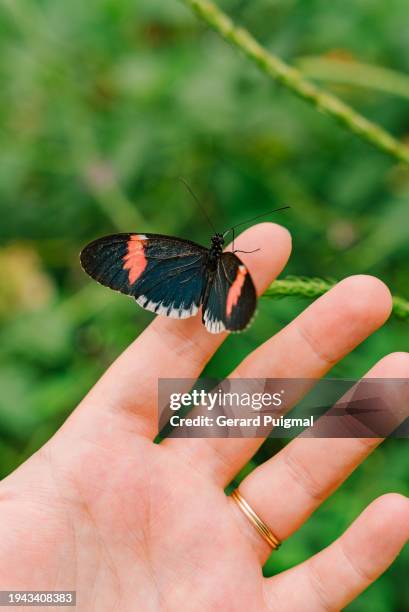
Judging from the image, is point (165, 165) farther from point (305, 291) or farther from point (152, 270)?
point (305, 291)

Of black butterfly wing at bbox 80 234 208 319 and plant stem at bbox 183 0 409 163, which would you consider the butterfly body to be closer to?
black butterfly wing at bbox 80 234 208 319

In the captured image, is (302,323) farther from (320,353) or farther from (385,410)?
(385,410)

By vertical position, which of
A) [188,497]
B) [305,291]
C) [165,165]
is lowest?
[188,497]

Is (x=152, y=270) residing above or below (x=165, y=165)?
below

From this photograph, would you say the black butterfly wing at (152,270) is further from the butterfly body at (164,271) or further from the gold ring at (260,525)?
the gold ring at (260,525)

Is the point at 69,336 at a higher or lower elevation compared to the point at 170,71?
lower

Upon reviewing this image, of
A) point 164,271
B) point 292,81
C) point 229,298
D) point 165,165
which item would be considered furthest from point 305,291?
point 165,165

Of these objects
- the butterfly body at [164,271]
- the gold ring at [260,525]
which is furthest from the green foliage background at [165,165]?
the butterfly body at [164,271]

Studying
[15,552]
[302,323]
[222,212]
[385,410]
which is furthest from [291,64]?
[15,552]
